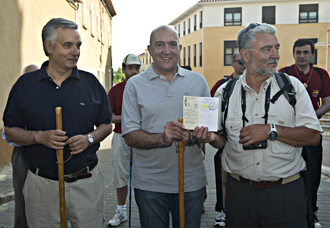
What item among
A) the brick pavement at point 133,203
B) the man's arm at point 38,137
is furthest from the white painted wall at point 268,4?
the man's arm at point 38,137

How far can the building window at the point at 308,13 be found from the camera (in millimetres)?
32219

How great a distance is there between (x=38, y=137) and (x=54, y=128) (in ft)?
0.53

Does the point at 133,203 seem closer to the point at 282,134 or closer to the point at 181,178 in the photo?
the point at 181,178

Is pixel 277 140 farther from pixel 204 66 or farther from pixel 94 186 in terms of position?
pixel 204 66

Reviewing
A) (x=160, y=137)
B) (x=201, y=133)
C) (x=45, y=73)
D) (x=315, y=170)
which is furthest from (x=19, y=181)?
(x=315, y=170)

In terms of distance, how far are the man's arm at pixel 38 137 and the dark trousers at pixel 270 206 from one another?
1.50 m

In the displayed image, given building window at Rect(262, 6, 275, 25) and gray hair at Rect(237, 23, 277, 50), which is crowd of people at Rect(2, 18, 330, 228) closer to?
gray hair at Rect(237, 23, 277, 50)

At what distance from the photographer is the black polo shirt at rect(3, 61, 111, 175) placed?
8.98ft

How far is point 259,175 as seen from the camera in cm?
265

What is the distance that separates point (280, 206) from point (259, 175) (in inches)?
11.7

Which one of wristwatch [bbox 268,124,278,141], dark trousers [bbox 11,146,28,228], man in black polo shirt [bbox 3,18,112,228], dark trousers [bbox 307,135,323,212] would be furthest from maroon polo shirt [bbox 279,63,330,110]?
dark trousers [bbox 11,146,28,228]

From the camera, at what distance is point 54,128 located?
9.09 feet

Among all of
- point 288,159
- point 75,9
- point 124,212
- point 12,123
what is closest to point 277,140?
point 288,159

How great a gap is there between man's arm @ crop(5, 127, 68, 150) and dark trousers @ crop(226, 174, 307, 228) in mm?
1501
